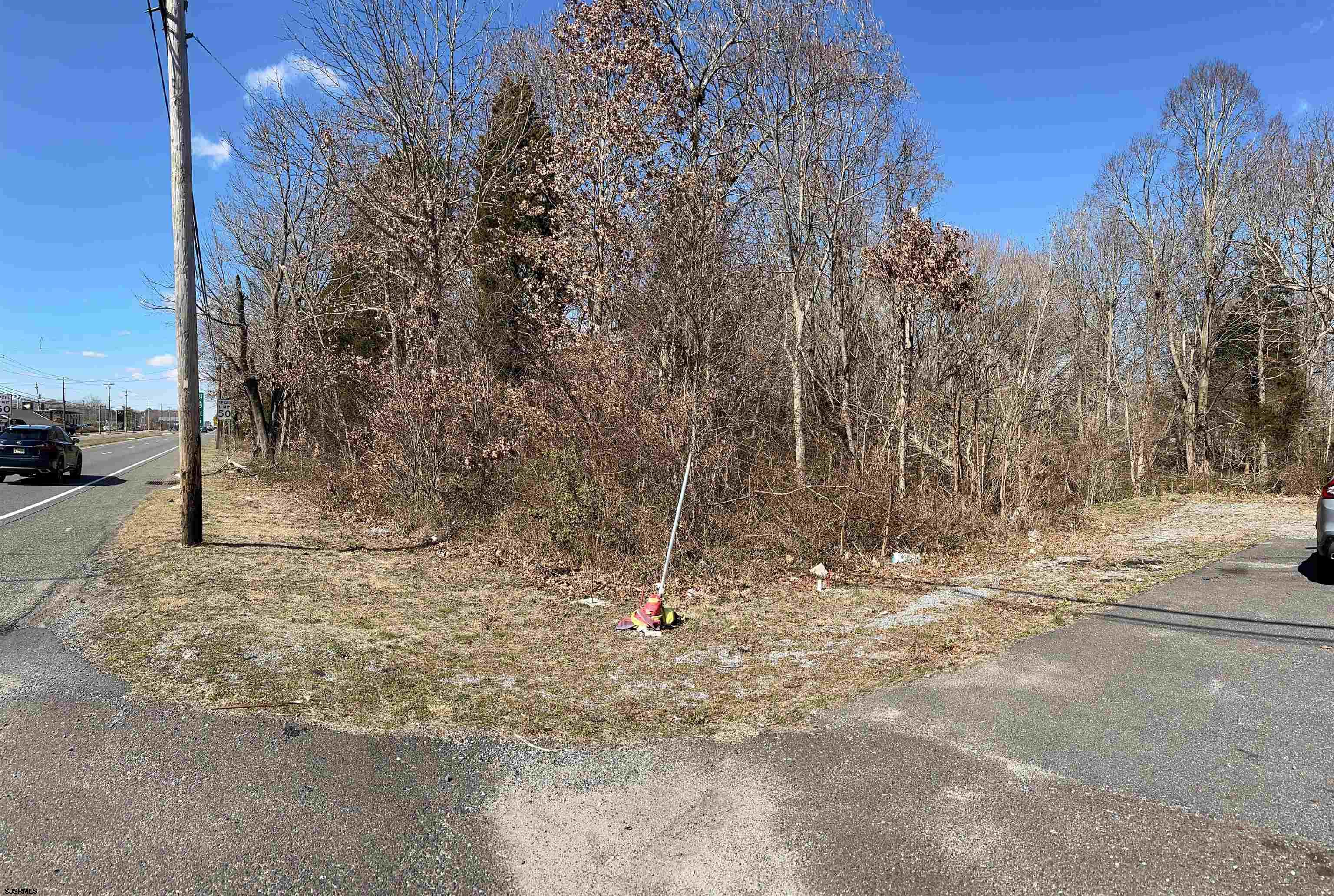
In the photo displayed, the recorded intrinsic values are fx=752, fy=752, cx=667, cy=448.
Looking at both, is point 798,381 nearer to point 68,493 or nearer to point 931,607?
point 931,607

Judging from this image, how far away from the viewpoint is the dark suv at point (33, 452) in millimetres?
18359

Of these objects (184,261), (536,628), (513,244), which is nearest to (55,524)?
(184,261)

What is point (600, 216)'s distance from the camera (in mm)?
12297

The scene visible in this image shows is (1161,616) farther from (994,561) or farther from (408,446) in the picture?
(408,446)

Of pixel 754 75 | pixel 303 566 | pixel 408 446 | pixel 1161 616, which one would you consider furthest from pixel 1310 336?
pixel 303 566

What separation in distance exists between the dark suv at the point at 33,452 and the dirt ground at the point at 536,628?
10.7 meters

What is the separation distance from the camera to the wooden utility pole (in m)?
9.63

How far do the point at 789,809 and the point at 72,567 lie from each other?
885 centimetres

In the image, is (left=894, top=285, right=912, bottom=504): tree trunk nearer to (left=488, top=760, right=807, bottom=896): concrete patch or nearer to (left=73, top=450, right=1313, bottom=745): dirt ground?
(left=73, top=450, right=1313, bottom=745): dirt ground

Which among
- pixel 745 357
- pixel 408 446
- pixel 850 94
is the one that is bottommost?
pixel 408 446

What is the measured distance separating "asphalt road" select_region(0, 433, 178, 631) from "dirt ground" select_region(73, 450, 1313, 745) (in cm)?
52

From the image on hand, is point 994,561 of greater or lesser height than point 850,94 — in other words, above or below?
below

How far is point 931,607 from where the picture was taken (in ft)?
24.5

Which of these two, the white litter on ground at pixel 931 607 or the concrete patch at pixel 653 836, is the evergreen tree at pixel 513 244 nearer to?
the white litter on ground at pixel 931 607
